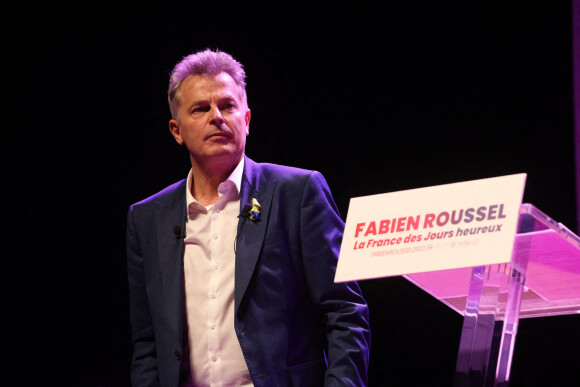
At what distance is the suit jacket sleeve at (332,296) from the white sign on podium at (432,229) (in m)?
0.79

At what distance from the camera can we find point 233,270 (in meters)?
2.24

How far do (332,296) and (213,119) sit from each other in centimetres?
79

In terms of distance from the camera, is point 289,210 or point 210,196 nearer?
point 289,210

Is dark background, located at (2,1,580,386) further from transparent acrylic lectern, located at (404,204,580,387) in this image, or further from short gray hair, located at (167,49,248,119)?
transparent acrylic lectern, located at (404,204,580,387)

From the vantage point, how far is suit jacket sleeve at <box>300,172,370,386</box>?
2045 mm

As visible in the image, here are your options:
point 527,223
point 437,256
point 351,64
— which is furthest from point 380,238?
point 351,64

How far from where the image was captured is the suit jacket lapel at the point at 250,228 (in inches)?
84.3

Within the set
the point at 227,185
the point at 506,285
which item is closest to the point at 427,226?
the point at 506,285

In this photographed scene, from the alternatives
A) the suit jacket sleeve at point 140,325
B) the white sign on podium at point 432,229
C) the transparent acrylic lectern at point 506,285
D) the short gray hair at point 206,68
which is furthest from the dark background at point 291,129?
the white sign on podium at point 432,229

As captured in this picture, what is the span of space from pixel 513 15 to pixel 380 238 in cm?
208

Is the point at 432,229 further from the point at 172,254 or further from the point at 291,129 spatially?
the point at 291,129

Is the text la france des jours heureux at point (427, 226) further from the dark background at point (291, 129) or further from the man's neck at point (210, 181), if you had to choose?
the dark background at point (291, 129)

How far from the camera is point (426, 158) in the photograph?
315cm

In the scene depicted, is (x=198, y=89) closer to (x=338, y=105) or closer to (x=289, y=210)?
(x=289, y=210)
